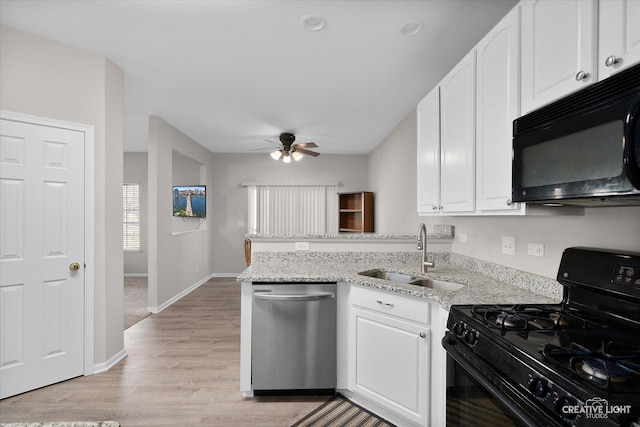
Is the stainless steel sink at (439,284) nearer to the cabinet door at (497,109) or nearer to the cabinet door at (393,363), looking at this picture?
the cabinet door at (393,363)

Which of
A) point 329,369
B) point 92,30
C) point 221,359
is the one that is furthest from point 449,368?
point 92,30

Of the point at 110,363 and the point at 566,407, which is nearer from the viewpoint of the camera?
the point at 566,407

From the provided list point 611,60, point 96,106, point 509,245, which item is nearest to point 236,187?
point 96,106

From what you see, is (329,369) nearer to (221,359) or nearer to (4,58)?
(221,359)

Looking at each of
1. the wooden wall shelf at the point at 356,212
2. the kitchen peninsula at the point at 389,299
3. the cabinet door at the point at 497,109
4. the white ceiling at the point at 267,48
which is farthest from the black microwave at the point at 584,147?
the wooden wall shelf at the point at 356,212

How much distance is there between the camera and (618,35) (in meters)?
1.04

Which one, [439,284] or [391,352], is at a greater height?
[439,284]

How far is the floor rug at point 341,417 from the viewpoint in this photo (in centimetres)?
209

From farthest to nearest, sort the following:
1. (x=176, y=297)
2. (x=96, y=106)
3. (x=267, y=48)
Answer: (x=176, y=297), (x=96, y=106), (x=267, y=48)

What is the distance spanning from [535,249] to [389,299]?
0.87m

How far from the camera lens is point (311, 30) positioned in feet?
7.71

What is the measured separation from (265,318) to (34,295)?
5.87ft

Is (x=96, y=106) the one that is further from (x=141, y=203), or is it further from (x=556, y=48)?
(x=141, y=203)

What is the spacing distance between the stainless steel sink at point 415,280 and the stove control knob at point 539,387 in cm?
116
